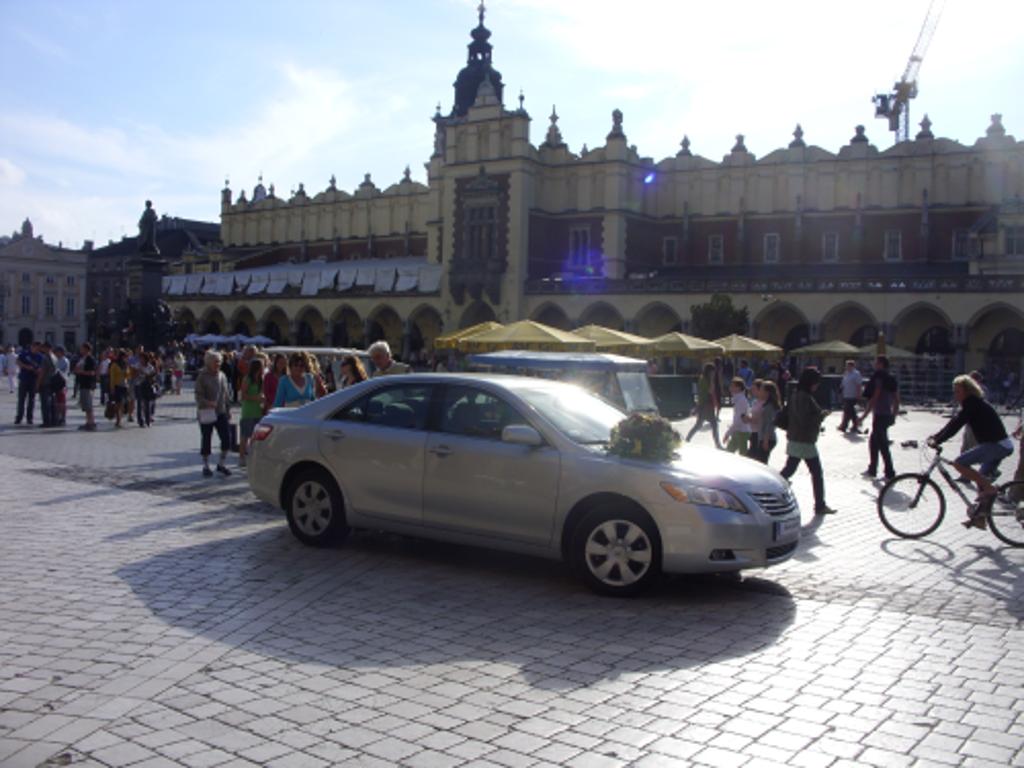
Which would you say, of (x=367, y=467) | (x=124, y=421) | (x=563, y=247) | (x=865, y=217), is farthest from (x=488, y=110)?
(x=367, y=467)

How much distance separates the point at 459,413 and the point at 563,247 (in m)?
47.8

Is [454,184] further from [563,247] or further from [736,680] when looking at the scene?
[736,680]

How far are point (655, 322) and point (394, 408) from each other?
41343mm

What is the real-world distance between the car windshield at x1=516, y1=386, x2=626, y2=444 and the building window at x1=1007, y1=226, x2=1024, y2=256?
42.4m

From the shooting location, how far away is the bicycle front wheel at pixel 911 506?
386 inches

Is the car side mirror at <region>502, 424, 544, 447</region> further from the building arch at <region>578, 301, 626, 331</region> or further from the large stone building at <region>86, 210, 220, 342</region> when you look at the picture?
the large stone building at <region>86, 210, 220, 342</region>

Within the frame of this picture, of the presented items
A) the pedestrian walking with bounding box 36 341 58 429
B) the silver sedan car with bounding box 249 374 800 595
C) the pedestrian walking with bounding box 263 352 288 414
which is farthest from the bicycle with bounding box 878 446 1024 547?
the pedestrian walking with bounding box 36 341 58 429

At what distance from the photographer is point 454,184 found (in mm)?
55625

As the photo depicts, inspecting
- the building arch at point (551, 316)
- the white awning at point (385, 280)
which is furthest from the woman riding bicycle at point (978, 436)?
the white awning at point (385, 280)

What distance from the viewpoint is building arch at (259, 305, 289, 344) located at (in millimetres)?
65312

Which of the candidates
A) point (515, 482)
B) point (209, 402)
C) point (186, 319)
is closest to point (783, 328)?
point (209, 402)

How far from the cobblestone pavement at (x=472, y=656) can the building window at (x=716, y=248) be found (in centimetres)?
4657

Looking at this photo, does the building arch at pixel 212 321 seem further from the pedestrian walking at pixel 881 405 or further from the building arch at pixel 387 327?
the pedestrian walking at pixel 881 405

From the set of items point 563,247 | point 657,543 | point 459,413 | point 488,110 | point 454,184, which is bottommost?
point 657,543
